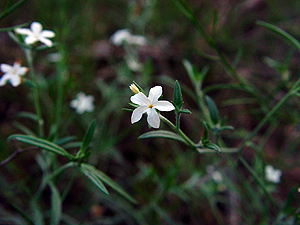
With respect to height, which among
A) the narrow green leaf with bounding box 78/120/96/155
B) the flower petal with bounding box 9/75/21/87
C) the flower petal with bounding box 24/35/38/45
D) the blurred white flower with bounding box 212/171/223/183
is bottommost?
the blurred white flower with bounding box 212/171/223/183

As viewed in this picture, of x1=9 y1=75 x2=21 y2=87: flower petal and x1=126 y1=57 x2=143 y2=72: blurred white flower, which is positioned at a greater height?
x1=126 y1=57 x2=143 y2=72: blurred white flower

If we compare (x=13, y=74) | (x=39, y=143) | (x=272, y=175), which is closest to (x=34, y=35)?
(x=13, y=74)

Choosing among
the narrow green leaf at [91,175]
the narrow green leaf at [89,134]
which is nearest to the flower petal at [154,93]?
the narrow green leaf at [89,134]

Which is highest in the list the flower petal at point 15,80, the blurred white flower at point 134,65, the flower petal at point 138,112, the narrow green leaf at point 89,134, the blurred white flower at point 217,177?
the blurred white flower at point 134,65

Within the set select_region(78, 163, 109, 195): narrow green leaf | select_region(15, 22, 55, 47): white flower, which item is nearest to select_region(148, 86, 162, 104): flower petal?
select_region(78, 163, 109, 195): narrow green leaf

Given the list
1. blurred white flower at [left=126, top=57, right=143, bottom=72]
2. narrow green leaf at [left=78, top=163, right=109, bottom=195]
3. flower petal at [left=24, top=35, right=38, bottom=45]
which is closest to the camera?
narrow green leaf at [left=78, top=163, right=109, bottom=195]

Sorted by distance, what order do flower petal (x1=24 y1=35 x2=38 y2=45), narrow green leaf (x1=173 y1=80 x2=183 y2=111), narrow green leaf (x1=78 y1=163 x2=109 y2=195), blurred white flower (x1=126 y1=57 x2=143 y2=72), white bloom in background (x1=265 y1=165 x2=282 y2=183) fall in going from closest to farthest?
narrow green leaf (x1=173 y1=80 x2=183 y2=111)
narrow green leaf (x1=78 y1=163 x2=109 y2=195)
flower petal (x1=24 y1=35 x2=38 y2=45)
white bloom in background (x1=265 y1=165 x2=282 y2=183)
blurred white flower (x1=126 y1=57 x2=143 y2=72)

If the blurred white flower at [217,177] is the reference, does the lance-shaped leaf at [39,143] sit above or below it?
above

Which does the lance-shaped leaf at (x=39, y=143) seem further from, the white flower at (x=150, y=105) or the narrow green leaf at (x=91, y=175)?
the white flower at (x=150, y=105)

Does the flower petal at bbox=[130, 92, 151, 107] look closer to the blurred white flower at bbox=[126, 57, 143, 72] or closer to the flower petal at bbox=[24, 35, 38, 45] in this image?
the flower petal at bbox=[24, 35, 38, 45]
